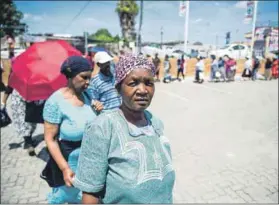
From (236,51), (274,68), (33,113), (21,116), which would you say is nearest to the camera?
(33,113)

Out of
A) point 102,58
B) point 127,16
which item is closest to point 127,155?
point 102,58

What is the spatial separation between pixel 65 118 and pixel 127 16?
3481 centimetres

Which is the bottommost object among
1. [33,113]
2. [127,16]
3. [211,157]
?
[211,157]

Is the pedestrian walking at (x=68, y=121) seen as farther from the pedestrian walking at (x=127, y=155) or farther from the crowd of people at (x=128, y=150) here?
the pedestrian walking at (x=127, y=155)

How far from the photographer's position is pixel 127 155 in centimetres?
129

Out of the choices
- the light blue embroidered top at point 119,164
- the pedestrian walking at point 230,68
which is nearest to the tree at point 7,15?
the light blue embroidered top at point 119,164

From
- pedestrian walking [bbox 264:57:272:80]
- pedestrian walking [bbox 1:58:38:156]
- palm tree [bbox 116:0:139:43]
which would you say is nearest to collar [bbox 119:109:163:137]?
pedestrian walking [bbox 1:58:38:156]

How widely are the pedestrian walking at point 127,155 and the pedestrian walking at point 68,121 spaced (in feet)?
2.64

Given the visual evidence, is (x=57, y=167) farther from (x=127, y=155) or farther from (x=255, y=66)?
(x=255, y=66)

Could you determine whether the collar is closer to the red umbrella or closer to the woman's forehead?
the woman's forehead

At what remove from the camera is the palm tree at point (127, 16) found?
34031mm

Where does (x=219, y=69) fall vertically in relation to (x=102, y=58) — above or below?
below

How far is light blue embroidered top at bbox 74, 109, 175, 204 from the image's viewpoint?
129cm

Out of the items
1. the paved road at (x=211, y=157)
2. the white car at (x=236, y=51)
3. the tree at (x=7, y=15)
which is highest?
the tree at (x=7, y=15)
